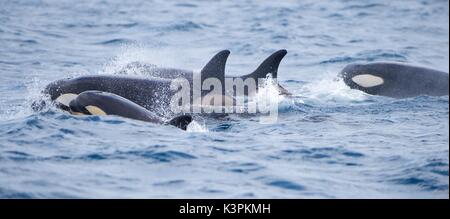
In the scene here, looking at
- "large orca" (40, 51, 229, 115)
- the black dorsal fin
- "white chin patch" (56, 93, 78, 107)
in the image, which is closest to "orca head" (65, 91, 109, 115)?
"white chin patch" (56, 93, 78, 107)

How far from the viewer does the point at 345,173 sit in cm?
949

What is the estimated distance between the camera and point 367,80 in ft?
48.6

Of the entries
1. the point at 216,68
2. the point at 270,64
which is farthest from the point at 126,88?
the point at 270,64

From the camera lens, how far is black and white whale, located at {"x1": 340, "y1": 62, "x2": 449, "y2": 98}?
14.2 m

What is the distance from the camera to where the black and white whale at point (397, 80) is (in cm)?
1421

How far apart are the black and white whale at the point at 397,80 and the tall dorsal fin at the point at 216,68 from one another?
10.6 ft

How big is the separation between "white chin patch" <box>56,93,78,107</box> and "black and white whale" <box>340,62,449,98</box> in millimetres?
5724

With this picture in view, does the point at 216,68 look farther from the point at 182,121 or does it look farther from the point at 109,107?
the point at 109,107

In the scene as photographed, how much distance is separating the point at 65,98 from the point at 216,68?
2.62 meters

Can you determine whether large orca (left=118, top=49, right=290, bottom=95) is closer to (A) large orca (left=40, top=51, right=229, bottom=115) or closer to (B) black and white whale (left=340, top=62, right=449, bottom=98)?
(A) large orca (left=40, top=51, right=229, bottom=115)

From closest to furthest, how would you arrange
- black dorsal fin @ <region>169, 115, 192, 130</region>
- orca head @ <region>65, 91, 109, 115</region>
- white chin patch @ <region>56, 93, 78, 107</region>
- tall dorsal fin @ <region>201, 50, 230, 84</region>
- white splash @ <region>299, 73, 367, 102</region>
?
black dorsal fin @ <region>169, 115, 192, 130</region>
orca head @ <region>65, 91, 109, 115</region>
white chin patch @ <region>56, 93, 78, 107</region>
tall dorsal fin @ <region>201, 50, 230, 84</region>
white splash @ <region>299, 73, 367, 102</region>
